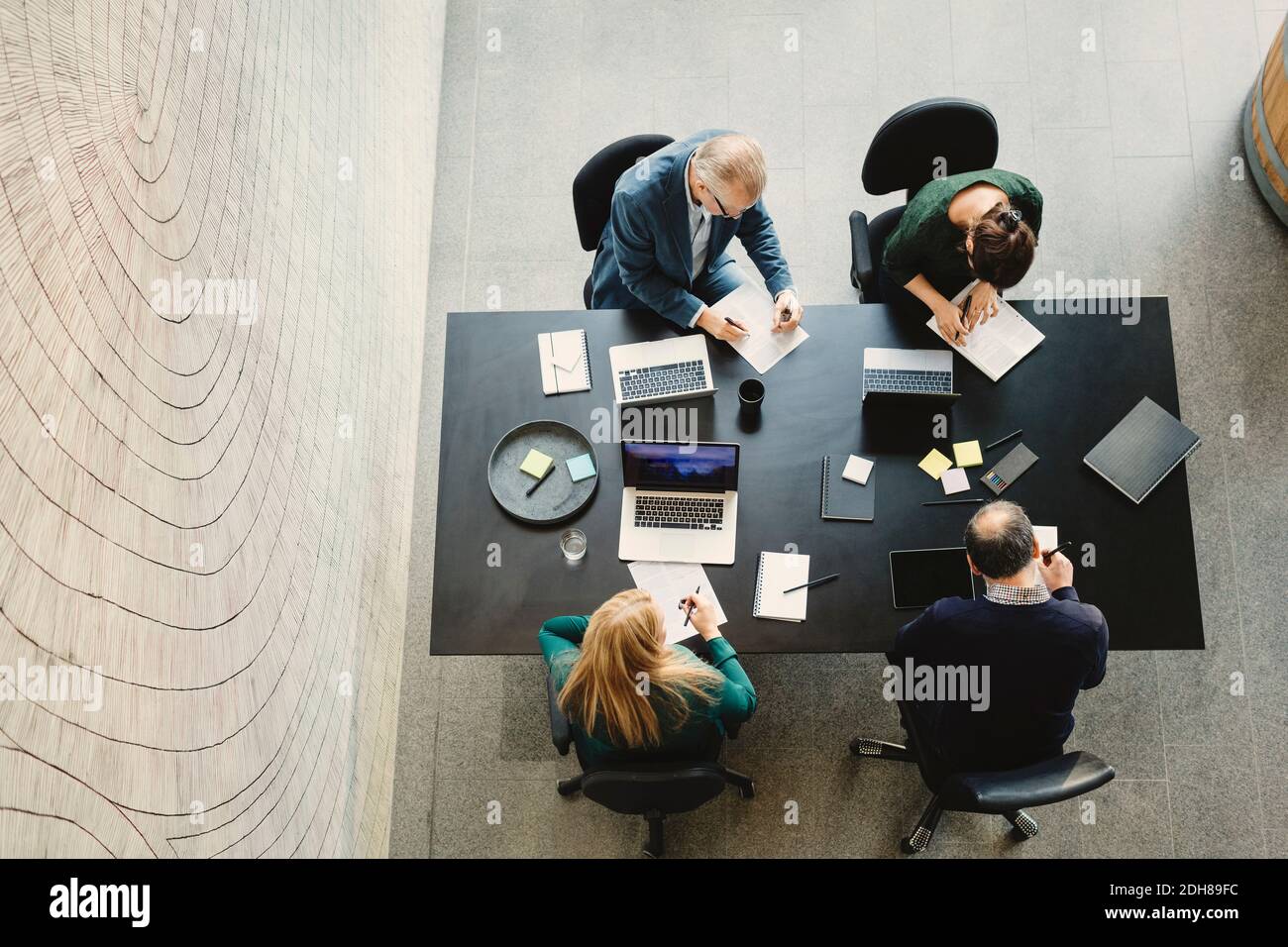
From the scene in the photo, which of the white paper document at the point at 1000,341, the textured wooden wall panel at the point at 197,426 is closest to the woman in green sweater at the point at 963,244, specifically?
the white paper document at the point at 1000,341

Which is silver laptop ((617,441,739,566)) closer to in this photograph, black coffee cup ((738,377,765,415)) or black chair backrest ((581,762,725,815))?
black coffee cup ((738,377,765,415))

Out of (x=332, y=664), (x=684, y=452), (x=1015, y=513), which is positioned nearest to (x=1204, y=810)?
(x=1015, y=513)

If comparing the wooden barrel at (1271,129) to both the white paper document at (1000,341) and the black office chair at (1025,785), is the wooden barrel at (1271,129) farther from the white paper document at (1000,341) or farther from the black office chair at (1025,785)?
the black office chair at (1025,785)

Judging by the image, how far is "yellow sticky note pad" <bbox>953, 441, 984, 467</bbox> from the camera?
2.54 meters

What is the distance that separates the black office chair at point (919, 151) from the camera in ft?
9.02

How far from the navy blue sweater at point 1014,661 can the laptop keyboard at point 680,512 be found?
2.10 ft

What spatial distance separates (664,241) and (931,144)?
993mm

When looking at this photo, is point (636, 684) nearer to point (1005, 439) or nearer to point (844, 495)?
point (844, 495)

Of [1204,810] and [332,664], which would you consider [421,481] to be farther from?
[1204,810]

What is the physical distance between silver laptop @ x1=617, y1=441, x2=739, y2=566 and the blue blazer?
514 millimetres

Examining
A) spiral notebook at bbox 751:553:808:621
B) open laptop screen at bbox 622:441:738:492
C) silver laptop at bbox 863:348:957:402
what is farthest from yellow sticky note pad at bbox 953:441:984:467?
open laptop screen at bbox 622:441:738:492

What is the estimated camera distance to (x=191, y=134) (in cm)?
186

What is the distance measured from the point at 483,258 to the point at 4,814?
293cm
